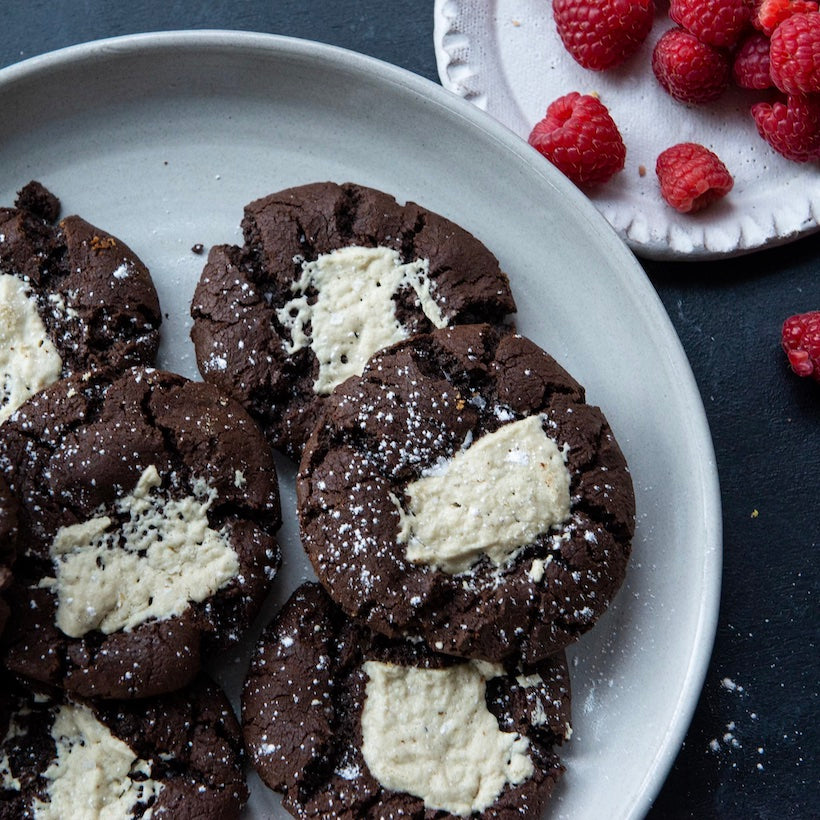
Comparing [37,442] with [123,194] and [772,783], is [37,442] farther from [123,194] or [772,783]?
[772,783]

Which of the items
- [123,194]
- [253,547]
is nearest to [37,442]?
[253,547]

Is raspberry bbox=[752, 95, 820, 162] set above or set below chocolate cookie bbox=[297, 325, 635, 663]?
above

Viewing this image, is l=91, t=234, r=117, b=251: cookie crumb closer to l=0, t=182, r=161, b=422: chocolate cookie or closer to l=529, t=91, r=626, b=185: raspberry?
l=0, t=182, r=161, b=422: chocolate cookie

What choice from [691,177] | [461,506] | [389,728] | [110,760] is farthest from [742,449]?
[110,760]

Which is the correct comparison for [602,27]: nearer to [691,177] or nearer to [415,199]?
[691,177]

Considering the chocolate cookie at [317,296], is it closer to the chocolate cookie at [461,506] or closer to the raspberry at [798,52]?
the chocolate cookie at [461,506]

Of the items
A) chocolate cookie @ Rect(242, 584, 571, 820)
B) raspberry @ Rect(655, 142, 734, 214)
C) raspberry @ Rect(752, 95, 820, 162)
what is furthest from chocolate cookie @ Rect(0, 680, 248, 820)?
raspberry @ Rect(752, 95, 820, 162)

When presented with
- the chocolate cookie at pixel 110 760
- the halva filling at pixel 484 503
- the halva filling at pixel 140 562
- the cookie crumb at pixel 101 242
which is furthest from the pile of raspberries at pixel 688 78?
the chocolate cookie at pixel 110 760
